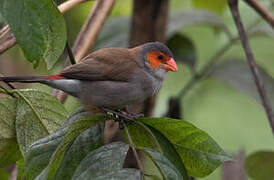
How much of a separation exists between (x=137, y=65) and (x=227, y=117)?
2.54ft

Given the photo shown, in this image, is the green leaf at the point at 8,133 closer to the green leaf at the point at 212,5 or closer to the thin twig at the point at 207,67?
the thin twig at the point at 207,67

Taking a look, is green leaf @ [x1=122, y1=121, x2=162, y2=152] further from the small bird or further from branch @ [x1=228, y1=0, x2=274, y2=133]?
branch @ [x1=228, y1=0, x2=274, y2=133]

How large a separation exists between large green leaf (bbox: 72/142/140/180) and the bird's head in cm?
129

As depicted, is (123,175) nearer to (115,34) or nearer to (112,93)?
(112,93)

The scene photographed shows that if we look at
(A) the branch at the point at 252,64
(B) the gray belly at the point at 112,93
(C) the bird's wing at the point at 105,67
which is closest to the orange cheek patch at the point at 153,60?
(C) the bird's wing at the point at 105,67

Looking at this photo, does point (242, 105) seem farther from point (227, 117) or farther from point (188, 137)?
point (188, 137)

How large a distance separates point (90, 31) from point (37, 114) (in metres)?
0.77

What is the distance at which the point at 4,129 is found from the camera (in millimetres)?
1772

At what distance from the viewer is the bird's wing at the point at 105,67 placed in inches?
89.3

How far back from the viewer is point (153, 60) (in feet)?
9.79

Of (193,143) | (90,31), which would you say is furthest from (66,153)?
(90,31)

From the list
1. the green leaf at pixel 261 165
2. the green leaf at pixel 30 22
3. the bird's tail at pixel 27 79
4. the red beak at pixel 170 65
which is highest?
the green leaf at pixel 30 22

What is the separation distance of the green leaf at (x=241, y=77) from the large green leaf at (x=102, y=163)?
5.69 ft

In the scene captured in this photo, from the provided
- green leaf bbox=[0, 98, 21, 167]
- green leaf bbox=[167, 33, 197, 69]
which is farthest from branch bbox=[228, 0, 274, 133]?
green leaf bbox=[167, 33, 197, 69]
